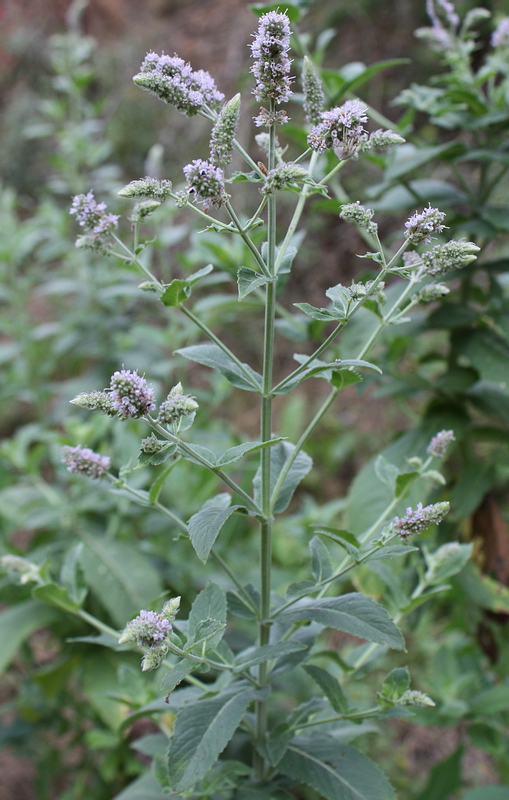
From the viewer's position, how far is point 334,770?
981mm

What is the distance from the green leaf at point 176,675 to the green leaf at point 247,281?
17.9 inches

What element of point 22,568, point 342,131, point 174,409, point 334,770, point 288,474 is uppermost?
point 342,131

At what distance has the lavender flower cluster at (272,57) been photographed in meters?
0.75

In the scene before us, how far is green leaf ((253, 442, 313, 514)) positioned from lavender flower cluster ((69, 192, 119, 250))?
0.42 meters

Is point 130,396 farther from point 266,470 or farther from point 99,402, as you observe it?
point 266,470

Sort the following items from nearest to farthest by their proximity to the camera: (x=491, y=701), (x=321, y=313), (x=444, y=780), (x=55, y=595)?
(x=321, y=313)
(x=55, y=595)
(x=491, y=701)
(x=444, y=780)

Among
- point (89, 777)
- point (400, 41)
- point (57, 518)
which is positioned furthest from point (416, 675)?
point (400, 41)

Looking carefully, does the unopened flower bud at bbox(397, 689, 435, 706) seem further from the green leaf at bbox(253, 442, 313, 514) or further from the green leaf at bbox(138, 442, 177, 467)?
the green leaf at bbox(138, 442, 177, 467)

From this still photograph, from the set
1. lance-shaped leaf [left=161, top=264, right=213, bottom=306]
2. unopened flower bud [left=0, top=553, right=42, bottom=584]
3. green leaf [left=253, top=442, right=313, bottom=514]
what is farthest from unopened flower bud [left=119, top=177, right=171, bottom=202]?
unopened flower bud [left=0, top=553, right=42, bottom=584]

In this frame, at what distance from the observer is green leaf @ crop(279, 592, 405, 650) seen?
853mm

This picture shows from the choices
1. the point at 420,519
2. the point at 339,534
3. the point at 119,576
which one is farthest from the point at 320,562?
the point at 119,576

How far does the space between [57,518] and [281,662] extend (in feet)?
3.90

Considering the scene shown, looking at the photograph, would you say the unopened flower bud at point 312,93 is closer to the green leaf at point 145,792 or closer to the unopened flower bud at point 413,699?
the unopened flower bud at point 413,699

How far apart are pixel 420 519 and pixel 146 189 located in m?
0.54
